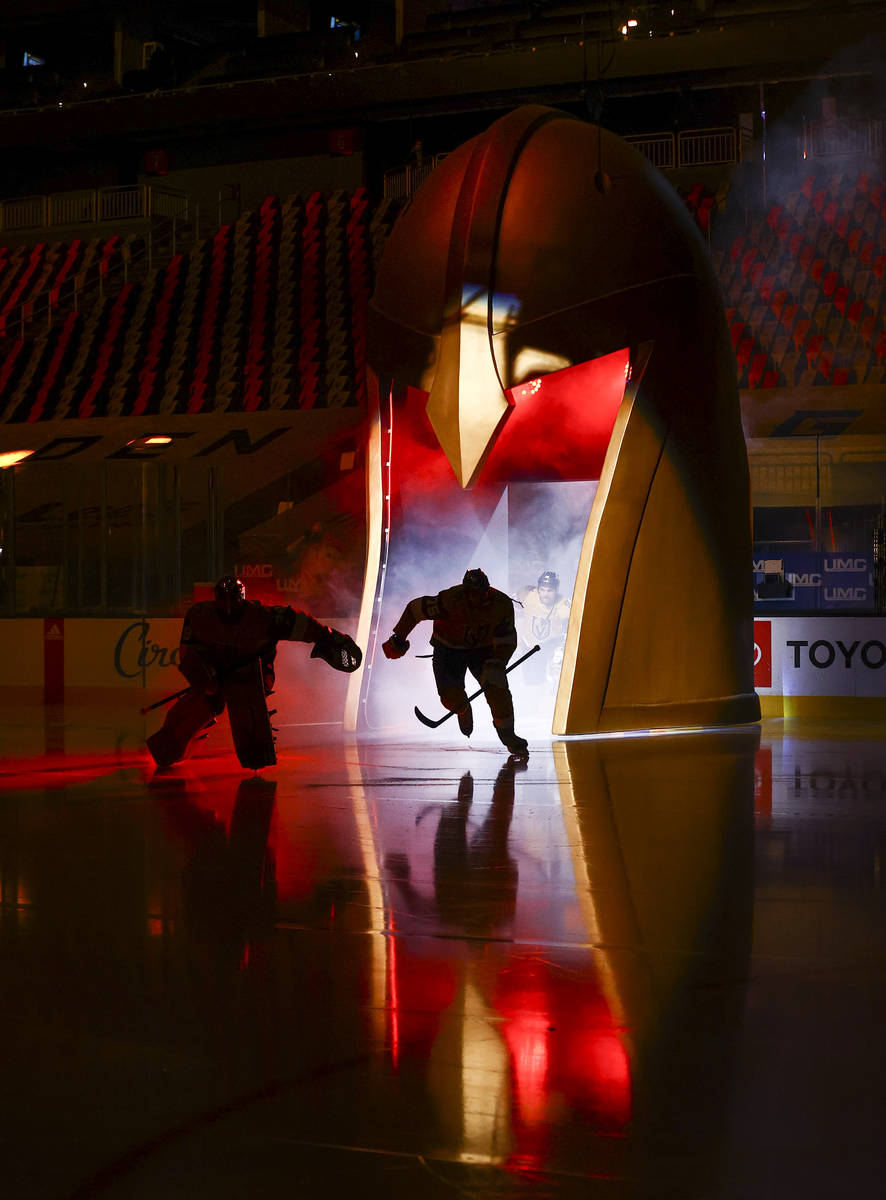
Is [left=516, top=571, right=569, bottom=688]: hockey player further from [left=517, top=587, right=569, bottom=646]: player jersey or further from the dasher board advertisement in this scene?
the dasher board advertisement

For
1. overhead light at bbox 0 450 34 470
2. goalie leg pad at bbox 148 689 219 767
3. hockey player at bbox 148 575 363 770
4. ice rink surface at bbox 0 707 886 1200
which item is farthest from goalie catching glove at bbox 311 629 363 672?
overhead light at bbox 0 450 34 470

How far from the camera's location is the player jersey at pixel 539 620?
48.0ft

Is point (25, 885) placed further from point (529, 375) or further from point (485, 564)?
point (485, 564)

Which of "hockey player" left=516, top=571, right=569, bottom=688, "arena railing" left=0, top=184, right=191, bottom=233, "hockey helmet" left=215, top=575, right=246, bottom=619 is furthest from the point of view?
"arena railing" left=0, top=184, right=191, bottom=233

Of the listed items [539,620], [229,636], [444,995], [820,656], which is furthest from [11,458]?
[444,995]

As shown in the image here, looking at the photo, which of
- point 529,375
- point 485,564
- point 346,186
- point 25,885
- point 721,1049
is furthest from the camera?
point 346,186

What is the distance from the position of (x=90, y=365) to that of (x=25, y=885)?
19.1 metres

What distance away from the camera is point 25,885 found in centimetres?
577

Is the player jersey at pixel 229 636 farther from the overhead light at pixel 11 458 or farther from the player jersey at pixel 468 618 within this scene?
the overhead light at pixel 11 458

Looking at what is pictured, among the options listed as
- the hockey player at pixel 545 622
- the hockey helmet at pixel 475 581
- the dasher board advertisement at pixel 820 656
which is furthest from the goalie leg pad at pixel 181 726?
the dasher board advertisement at pixel 820 656

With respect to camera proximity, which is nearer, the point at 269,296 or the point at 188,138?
the point at 269,296

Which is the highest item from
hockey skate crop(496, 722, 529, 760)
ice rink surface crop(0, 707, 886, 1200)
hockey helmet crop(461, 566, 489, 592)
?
hockey helmet crop(461, 566, 489, 592)

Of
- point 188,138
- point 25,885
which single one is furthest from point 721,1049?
point 188,138

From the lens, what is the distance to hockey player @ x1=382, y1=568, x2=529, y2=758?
10.6m
